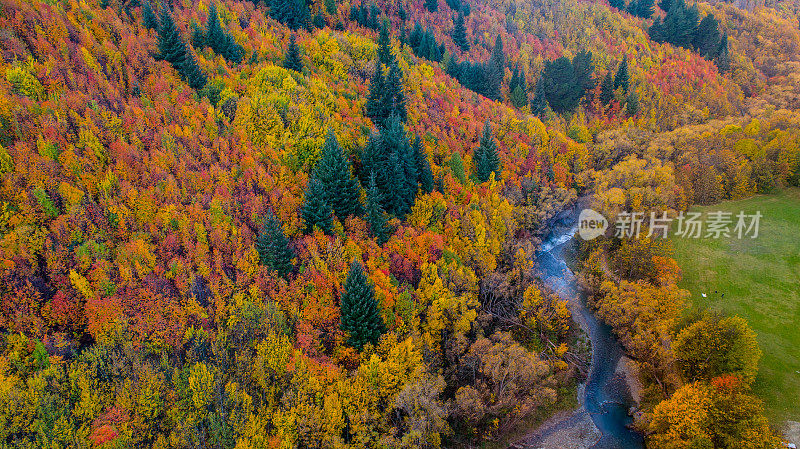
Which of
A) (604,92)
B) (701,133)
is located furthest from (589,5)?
(701,133)

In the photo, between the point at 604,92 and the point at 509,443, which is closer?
the point at 509,443

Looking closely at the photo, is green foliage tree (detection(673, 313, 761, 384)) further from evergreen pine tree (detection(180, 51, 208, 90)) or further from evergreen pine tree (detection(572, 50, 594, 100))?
evergreen pine tree (detection(572, 50, 594, 100))

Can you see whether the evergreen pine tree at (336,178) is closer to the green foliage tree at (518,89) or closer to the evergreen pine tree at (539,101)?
the green foliage tree at (518,89)

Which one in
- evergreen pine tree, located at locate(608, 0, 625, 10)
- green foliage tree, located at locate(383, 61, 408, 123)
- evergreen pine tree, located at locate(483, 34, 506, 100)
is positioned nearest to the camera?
green foliage tree, located at locate(383, 61, 408, 123)

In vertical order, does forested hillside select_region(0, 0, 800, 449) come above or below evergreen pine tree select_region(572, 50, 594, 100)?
below

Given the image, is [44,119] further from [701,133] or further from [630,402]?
[701,133]

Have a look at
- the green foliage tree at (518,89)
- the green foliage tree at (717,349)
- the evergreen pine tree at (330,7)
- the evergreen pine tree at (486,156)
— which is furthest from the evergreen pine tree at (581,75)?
the green foliage tree at (717,349)

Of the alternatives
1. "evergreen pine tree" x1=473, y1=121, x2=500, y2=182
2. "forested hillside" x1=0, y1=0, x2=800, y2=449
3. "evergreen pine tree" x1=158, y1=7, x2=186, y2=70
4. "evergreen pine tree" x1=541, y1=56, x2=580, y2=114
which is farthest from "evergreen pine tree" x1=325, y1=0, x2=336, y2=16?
"evergreen pine tree" x1=541, y1=56, x2=580, y2=114
